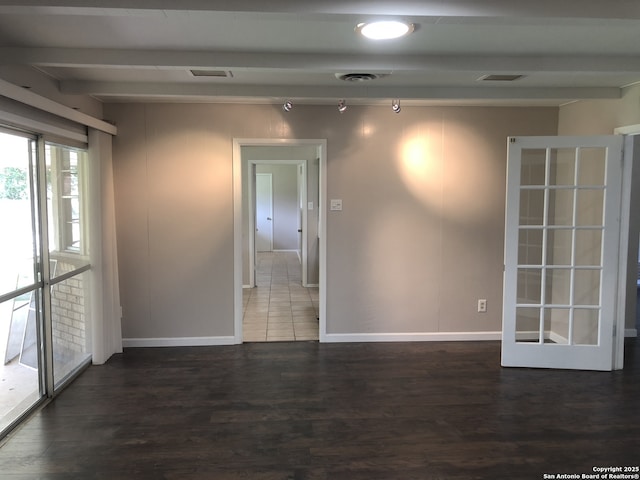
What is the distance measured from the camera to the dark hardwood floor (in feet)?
8.12

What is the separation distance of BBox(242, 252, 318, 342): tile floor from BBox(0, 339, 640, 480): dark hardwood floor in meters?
0.65

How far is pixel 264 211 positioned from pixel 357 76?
27.0 ft

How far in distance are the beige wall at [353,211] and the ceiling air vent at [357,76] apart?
100 cm

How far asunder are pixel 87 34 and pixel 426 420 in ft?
9.90

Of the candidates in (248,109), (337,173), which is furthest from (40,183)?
(337,173)

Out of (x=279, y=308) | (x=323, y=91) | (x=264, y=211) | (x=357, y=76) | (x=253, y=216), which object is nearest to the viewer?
(x=357, y=76)

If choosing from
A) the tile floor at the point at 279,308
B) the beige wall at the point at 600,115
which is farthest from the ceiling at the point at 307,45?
the tile floor at the point at 279,308

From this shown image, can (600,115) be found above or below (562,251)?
above

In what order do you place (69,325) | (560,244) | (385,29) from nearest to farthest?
(385,29) → (69,325) → (560,244)

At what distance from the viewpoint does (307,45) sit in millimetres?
2617

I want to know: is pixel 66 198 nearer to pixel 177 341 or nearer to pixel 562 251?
pixel 177 341

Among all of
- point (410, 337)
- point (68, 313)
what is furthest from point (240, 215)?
point (410, 337)

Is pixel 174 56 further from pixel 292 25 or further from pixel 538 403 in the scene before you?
pixel 538 403

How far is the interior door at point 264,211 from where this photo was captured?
11156 mm
